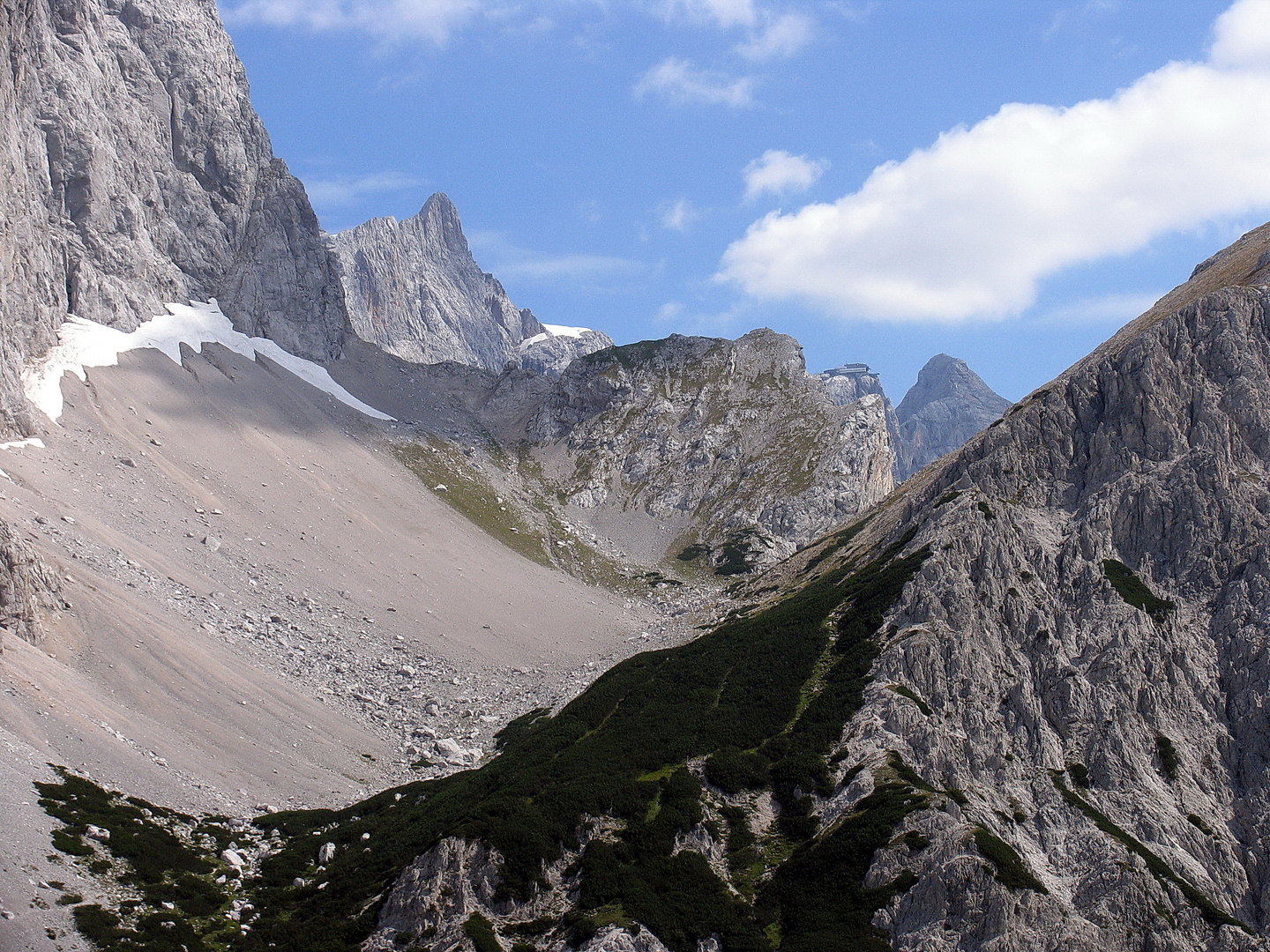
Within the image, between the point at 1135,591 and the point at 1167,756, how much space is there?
12366mm

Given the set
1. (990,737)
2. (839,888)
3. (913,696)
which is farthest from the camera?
(913,696)

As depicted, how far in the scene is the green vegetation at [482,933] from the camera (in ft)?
136

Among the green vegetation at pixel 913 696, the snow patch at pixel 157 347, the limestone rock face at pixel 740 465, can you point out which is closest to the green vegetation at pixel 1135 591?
the green vegetation at pixel 913 696

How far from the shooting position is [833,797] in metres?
49.8

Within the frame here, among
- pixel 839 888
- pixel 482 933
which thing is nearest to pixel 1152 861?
pixel 839 888

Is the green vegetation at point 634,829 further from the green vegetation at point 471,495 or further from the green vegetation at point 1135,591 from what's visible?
the green vegetation at point 471,495

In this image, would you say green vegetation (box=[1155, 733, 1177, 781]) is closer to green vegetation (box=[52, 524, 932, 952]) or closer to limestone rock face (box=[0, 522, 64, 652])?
green vegetation (box=[52, 524, 932, 952])

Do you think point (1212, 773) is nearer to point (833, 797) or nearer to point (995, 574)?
point (995, 574)

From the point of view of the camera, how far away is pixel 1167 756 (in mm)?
51906

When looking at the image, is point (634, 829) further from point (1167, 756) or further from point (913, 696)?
point (1167, 756)

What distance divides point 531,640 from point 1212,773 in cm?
7528

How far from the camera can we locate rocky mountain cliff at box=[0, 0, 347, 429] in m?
114

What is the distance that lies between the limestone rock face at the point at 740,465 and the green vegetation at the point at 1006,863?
354 feet

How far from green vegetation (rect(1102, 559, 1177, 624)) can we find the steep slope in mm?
184
